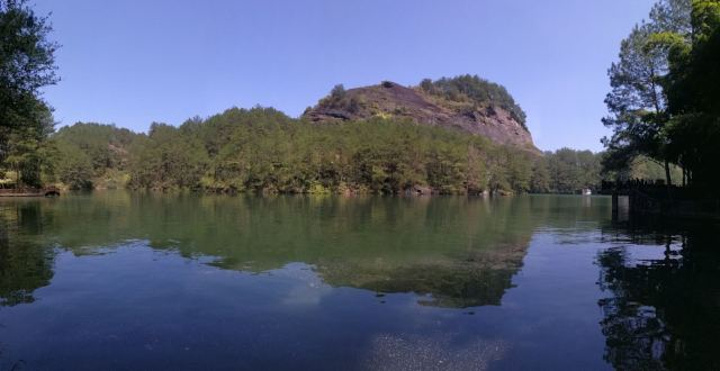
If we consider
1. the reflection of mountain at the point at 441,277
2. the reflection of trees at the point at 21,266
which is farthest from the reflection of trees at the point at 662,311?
the reflection of trees at the point at 21,266

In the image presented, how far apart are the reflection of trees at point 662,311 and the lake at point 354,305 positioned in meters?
0.05

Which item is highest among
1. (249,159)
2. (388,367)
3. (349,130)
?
(349,130)

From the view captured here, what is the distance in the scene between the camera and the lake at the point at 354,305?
9312 mm

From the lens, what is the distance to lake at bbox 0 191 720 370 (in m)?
9.31

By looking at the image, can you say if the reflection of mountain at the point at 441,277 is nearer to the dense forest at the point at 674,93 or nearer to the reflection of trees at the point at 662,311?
the reflection of trees at the point at 662,311

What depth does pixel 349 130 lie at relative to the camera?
158 meters

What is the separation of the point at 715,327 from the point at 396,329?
23.7 feet

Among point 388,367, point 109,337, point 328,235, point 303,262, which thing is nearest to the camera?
point 388,367

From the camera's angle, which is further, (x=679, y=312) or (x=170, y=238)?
(x=170, y=238)

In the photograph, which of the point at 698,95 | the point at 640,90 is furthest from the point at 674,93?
the point at 640,90

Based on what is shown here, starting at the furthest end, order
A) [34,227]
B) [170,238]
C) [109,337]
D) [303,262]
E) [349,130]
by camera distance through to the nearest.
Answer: [349,130], [34,227], [170,238], [303,262], [109,337]

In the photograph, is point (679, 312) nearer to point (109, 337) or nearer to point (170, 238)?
point (109, 337)

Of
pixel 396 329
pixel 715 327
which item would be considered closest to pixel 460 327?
pixel 396 329

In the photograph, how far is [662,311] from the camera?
40.9ft
